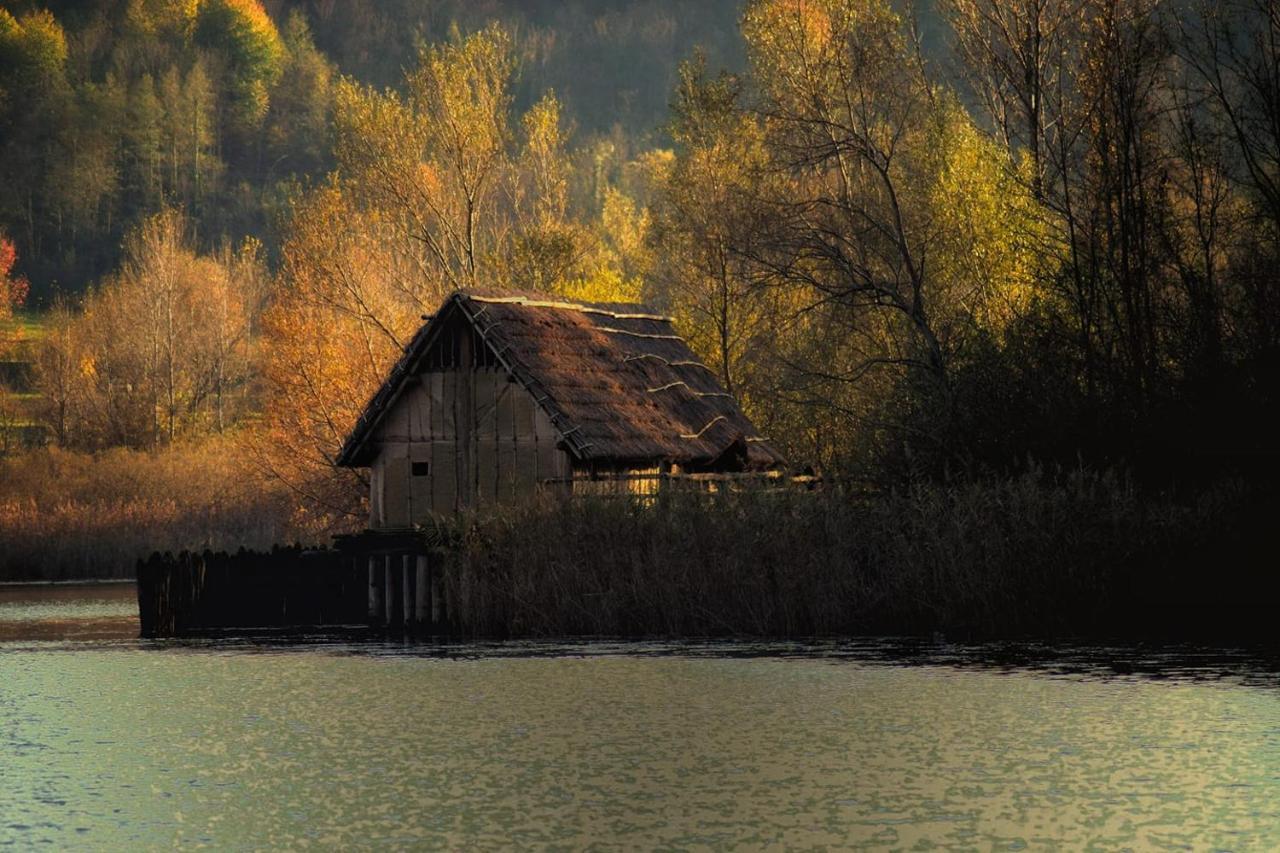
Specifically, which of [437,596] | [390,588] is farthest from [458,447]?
[437,596]

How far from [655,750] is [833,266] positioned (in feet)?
68.1

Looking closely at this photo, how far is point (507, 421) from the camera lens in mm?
38406

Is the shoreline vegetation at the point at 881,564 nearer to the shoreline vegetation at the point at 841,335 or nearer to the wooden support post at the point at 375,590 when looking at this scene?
the shoreline vegetation at the point at 841,335

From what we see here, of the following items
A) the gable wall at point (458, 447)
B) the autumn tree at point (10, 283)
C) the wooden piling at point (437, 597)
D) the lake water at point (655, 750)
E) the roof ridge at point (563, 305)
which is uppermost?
the autumn tree at point (10, 283)

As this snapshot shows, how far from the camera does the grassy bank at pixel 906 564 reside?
28656 mm

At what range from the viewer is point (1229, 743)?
17562mm

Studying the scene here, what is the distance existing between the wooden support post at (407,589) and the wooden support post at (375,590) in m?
0.54

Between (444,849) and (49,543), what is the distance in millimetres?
39577

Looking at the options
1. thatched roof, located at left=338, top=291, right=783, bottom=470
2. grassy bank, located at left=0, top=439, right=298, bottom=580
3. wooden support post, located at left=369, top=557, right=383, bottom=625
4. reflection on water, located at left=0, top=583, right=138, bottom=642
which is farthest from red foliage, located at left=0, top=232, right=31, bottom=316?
wooden support post, located at left=369, top=557, right=383, bottom=625

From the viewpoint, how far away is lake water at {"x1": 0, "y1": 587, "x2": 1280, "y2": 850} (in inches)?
556

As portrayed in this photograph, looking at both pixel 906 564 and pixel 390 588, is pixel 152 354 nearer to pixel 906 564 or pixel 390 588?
pixel 390 588

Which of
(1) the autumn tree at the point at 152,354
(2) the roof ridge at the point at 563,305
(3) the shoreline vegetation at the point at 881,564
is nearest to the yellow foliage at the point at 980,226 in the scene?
(2) the roof ridge at the point at 563,305

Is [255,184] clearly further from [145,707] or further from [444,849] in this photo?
[444,849]

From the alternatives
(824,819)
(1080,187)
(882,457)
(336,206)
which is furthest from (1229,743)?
(336,206)
